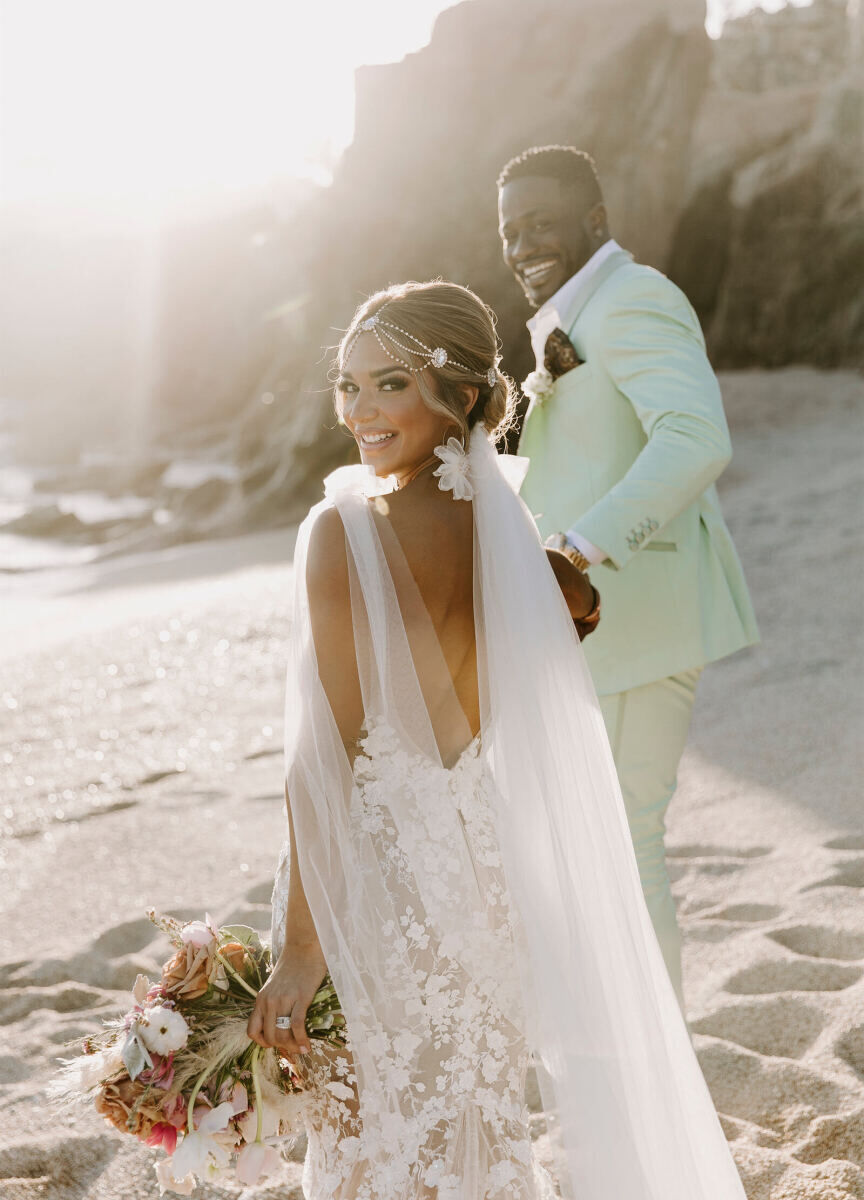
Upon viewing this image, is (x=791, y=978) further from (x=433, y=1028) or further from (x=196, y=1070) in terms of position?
(x=196, y=1070)

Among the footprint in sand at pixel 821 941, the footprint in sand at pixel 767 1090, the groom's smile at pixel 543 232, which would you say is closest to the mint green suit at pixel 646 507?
the groom's smile at pixel 543 232

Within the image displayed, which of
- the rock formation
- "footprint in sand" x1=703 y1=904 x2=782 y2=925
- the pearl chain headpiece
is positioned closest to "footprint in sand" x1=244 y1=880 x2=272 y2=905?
"footprint in sand" x1=703 y1=904 x2=782 y2=925

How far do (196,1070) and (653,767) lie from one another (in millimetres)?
1370

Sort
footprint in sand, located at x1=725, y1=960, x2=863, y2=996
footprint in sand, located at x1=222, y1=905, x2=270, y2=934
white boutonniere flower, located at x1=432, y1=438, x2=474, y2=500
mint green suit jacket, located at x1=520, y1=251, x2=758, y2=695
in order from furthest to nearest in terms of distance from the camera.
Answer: footprint in sand, located at x1=222, y1=905, x2=270, y2=934
footprint in sand, located at x1=725, y1=960, x2=863, y2=996
mint green suit jacket, located at x1=520, y1=251, x2=758, y2=695
white boutonniere flower, located at x1=432, y1=438, x2=474, y2=500

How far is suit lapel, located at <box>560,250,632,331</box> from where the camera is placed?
2957 millimetres

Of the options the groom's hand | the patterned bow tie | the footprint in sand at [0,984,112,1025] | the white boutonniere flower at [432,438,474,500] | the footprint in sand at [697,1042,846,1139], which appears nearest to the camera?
the white boutonniere flower at [432,438,474,500]

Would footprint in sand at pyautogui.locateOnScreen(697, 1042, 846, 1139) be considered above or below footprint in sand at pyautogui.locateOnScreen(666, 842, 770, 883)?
above

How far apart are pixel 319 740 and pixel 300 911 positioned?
0.27m

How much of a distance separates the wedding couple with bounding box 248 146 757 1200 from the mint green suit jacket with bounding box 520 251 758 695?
627 mm

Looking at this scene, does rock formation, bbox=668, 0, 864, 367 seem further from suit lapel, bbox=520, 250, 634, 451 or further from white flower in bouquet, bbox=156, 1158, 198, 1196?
white flower in bouquet, bbox=156, 1158, 198, 1196

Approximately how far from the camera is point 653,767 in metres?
2.81

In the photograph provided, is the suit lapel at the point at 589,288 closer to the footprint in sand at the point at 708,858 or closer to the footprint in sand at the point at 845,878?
the footprint in sand at the point at 845,878

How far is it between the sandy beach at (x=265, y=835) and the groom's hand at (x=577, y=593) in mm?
1326

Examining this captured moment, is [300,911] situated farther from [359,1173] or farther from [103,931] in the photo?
[103,931]
